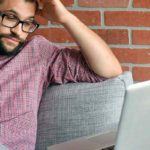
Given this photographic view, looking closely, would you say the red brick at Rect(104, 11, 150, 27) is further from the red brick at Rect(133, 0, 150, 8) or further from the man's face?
the man's face

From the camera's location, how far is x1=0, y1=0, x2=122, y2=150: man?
1.51 meters

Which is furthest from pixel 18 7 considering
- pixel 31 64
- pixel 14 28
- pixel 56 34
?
pixel 56 34

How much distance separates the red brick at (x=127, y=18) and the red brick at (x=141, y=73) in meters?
0.22

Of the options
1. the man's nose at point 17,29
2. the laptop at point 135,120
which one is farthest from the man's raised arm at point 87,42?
the laptop at point 135,120

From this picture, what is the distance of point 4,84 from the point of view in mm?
1542

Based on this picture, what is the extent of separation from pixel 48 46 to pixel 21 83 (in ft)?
0.63

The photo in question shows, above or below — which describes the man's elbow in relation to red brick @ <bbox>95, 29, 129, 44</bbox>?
below

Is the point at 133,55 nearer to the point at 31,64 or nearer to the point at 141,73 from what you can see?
the point at 141,73

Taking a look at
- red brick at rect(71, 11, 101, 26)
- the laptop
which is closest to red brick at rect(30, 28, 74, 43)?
red brick at rect(71, 11, 101, 26)

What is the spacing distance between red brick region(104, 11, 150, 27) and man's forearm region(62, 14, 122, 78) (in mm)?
469

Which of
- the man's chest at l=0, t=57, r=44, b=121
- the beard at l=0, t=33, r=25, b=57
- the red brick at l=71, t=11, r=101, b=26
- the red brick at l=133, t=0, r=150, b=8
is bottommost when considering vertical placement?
the man's chest at l=0, t=57, r=44, b=121

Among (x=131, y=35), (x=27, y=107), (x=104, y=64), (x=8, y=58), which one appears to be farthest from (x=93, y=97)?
(x=131, y=35)

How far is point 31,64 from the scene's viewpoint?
5.25ft

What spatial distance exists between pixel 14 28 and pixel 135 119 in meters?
0.71
